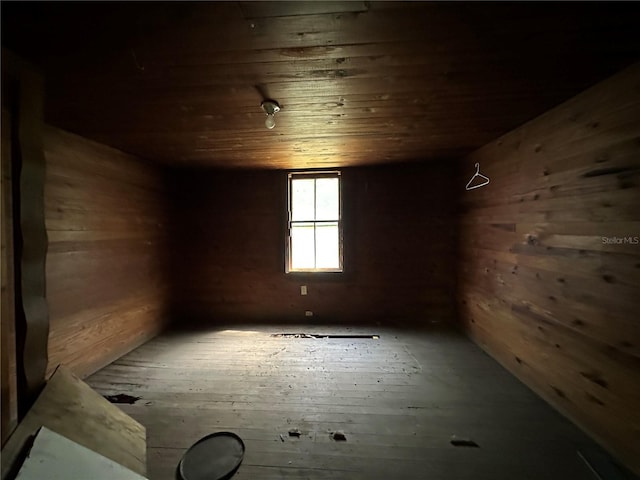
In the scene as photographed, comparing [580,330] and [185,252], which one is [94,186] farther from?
[580,330]

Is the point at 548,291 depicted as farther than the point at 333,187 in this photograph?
No

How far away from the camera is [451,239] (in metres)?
3.62

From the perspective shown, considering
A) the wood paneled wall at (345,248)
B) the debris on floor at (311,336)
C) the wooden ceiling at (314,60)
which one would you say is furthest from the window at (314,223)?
the wooden ceiling at (314,60)

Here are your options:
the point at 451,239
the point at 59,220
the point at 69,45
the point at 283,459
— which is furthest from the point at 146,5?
the point at 451,239

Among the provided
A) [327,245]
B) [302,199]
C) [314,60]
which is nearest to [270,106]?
[314,60]

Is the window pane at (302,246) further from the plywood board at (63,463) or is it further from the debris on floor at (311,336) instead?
the plywood board at (63,463)

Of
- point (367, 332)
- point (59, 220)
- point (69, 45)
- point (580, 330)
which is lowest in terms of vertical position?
point (367, 332)

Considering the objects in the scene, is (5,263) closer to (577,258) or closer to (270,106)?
(270,106)

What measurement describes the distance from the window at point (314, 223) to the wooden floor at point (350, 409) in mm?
1189

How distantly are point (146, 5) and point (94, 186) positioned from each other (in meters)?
2.14

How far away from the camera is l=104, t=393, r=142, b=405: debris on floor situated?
2062 mm

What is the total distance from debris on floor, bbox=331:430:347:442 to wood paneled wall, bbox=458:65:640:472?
152cm

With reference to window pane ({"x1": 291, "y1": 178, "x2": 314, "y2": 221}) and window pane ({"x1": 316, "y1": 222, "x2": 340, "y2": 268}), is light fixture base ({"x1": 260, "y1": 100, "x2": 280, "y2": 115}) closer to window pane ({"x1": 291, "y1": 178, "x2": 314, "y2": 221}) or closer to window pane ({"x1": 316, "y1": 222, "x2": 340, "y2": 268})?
window pane ({"x1": 291, "y1": 178, "x2": 314, "y2": 221})

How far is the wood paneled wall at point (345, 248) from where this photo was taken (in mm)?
3645
